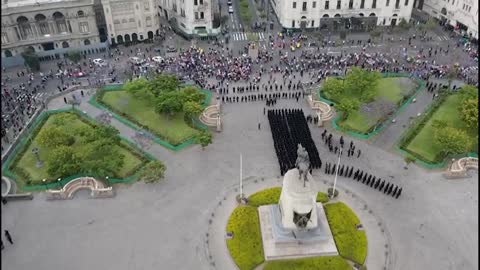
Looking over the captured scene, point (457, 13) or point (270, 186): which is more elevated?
point (457, 13)

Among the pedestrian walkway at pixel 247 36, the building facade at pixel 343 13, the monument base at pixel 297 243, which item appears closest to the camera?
the monument base at pixel 297 243

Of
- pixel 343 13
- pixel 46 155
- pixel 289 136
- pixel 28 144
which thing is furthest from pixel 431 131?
pixel 28 144

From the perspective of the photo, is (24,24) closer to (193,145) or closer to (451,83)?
(193,145)

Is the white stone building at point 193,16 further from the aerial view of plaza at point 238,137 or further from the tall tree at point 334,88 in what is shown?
the tall tree at point 334,88

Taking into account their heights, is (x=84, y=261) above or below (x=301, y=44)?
below

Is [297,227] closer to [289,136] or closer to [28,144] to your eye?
[289,136]

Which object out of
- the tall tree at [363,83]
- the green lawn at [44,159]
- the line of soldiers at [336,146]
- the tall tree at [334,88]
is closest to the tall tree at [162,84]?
the green lawn at [44,159]

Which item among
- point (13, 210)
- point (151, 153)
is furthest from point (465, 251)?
point (13, 210)
